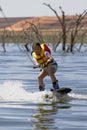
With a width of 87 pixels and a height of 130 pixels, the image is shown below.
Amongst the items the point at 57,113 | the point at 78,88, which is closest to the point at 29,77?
the point at 78,88

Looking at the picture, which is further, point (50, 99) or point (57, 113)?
→ point (50, 99)

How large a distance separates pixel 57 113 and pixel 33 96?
8.90 feet

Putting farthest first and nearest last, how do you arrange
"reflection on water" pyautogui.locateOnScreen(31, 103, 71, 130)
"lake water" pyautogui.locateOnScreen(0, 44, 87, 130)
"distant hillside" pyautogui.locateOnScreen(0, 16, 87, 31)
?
"distant hillside" pyautogui.locateOnScreen(0, 16, 87, 31)
"lake water" pyautogui.locateOnScreen(0, 44, 87, 130)
"reflection on water" pyautogui.locateOnScreen(31, 103, 71, 130)

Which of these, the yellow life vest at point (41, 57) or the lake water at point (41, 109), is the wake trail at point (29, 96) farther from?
the yellow life vest at point (41, 57)

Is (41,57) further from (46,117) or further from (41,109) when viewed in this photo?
(46,117)

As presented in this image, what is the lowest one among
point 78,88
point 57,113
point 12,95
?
point 78,88

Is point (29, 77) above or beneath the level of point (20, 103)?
beneath

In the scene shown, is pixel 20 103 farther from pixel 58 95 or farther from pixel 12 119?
pixel 12 119

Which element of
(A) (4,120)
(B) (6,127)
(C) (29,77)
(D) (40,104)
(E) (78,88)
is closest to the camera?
(B) (6,127)

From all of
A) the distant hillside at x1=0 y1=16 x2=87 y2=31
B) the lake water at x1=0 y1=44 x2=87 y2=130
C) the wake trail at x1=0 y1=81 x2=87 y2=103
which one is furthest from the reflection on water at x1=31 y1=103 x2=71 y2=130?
the distant hillside at x1=0 y1=16 x2=87 y2=31

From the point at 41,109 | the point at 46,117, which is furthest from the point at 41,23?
the point at 46,117

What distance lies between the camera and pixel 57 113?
1395 centimetres

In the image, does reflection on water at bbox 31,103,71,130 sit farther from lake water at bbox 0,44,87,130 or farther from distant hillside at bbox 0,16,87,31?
distant hillside at bbox 0,16,87,31

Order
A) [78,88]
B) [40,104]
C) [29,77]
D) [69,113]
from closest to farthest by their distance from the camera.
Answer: [69,113] < [40,104] < [78,88] < [29,77]
